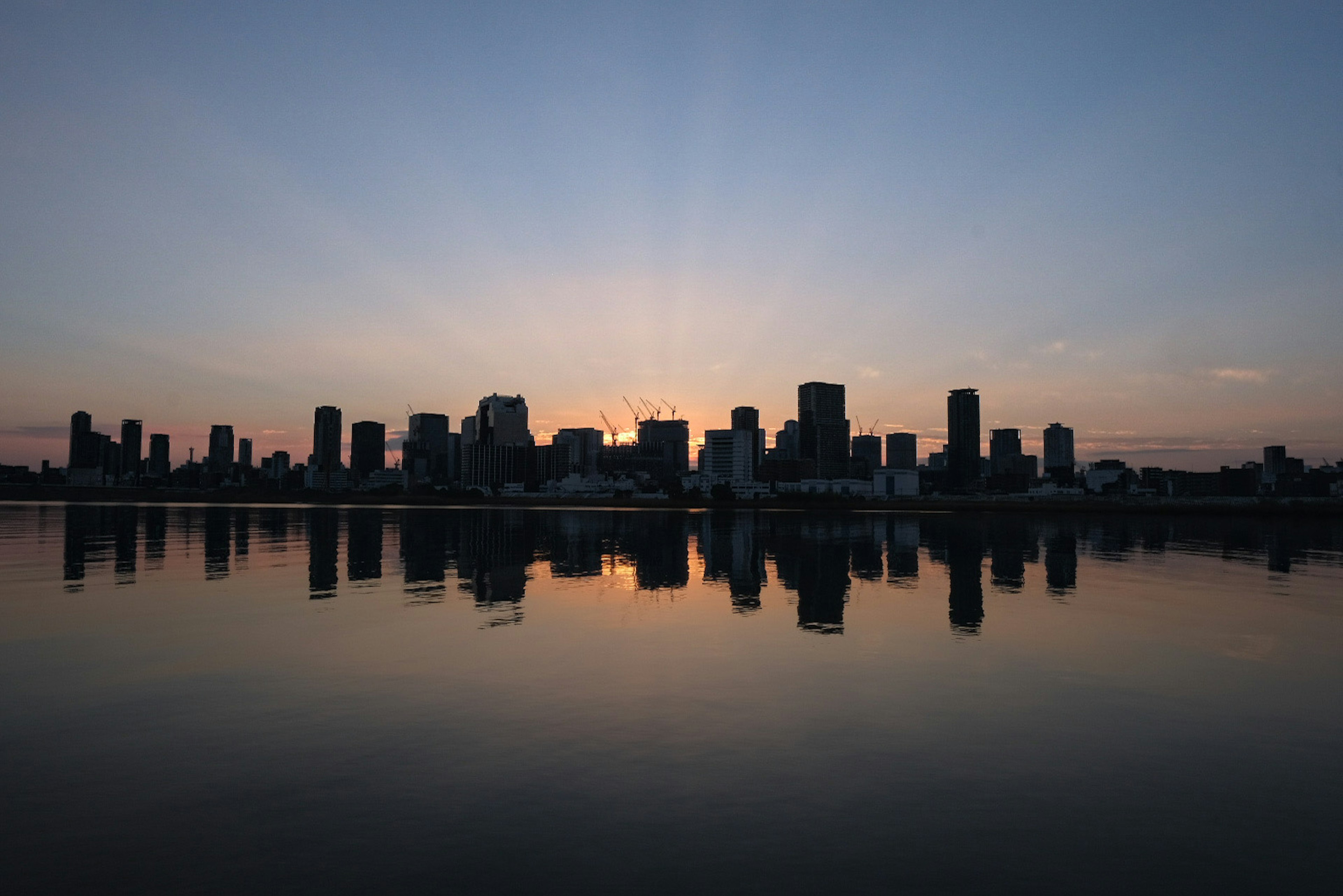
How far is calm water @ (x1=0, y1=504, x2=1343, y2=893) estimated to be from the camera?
1247cm

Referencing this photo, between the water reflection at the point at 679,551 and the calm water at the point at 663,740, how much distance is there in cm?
195

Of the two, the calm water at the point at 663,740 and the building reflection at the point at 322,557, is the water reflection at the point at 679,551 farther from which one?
the calm water at the point at 663,740

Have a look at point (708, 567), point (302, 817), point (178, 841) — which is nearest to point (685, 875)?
point (302, 817)

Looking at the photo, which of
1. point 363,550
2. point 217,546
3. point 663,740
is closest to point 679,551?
point 363,550

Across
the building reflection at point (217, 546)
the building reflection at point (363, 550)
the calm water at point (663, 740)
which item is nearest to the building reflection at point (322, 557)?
the building reflection at point (363, 550)

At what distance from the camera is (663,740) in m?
18.8

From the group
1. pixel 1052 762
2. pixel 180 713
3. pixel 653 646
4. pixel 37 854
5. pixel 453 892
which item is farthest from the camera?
pixel 653 646

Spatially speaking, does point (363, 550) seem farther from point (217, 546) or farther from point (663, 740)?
point (663, 740)

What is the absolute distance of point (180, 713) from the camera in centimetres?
2056

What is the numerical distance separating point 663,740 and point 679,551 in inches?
2329

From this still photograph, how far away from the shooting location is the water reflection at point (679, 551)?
47.2 meters

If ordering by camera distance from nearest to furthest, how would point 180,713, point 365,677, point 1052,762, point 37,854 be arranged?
point 37,854
point 1052,762
point 180,713
point 365,677

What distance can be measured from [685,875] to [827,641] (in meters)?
20.2

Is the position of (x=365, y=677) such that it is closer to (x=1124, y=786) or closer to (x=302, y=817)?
(x=302, y=817)
